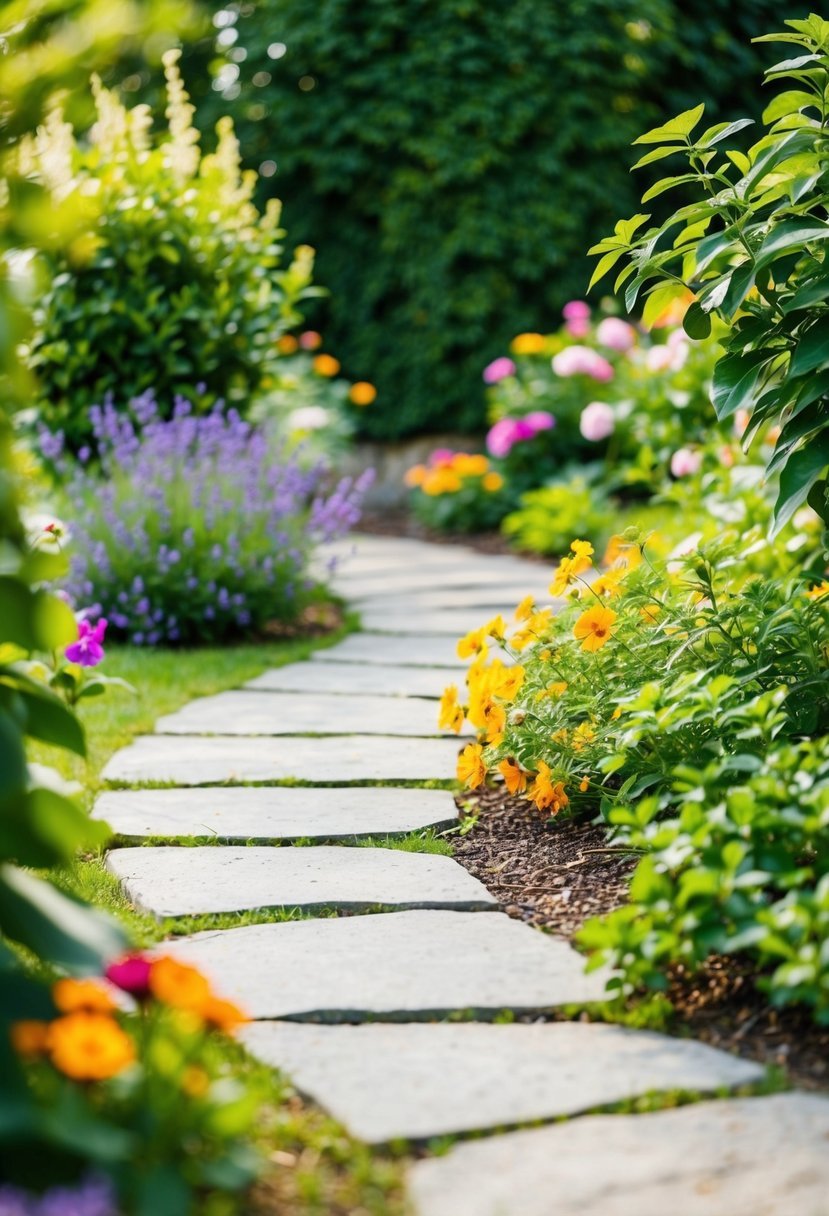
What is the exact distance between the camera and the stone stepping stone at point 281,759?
2740 millimetres

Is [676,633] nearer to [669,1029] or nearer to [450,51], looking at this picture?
[669,1029]

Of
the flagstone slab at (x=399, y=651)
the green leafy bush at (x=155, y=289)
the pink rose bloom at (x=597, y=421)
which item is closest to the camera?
the flagstone slab at (x=399, y=651)

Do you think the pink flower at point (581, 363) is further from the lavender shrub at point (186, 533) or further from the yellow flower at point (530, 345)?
the lavender shrub at point (186, 533)

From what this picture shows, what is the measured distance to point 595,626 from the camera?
236 centimetres

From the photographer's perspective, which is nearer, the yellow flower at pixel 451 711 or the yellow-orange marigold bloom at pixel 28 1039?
the yellow-orange marigold bloom at pixel 28 1039

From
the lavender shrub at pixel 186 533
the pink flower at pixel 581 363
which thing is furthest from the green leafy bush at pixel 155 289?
the pink flower at pixel 581 363

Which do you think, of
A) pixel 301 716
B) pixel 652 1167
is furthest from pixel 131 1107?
pixel 301 716

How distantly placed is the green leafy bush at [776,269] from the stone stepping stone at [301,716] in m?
1.18

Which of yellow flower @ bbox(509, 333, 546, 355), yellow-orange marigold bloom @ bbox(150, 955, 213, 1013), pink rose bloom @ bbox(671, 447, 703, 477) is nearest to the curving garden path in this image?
yellow-orange marigold bloom @ bbox(150, 955, 213, 1013)

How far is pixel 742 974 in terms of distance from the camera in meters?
1.67

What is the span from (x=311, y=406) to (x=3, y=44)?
724 centimetres

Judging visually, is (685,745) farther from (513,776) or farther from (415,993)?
(415,993)

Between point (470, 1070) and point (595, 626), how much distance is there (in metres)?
1.06

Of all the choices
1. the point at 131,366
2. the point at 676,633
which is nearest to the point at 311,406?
the point at 131,366
